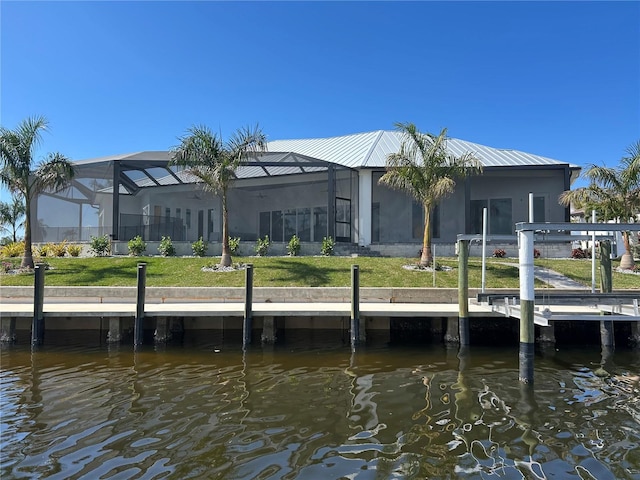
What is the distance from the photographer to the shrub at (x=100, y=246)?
22.1m

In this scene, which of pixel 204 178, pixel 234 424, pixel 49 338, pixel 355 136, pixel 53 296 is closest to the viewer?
pixel 234 424

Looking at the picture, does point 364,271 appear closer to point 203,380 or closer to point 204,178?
point 204,178

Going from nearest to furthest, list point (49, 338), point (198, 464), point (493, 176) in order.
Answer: point (198, 464), point (49, 338), point (493, 176)

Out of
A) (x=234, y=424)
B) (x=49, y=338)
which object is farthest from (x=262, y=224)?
(x=234, y=424)

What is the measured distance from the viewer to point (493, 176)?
26.7m

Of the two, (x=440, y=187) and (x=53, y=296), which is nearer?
(x=53, y=296)

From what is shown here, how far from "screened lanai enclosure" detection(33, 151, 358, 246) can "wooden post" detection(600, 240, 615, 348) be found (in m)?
13.3

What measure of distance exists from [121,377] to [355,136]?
2680 centimetres

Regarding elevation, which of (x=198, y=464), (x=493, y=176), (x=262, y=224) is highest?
(x=493, y=176)

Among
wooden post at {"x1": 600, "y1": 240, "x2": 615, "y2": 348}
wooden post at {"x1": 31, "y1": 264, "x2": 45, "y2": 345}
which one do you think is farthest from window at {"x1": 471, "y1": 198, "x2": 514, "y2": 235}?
wooden post at {"x1": 31, "y1": 264, "x2": 45, "y2": 345}

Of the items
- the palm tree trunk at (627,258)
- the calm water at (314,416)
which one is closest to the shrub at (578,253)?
the palm tree trunk at (627,258)

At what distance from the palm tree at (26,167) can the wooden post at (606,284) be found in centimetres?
2110

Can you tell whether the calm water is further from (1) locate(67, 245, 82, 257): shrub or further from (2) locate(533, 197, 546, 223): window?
(2) locate(533, 197, 546, 223): window

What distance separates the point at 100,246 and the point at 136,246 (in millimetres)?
2045
